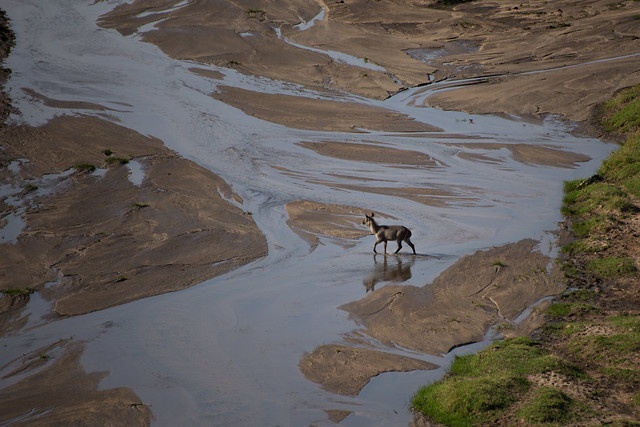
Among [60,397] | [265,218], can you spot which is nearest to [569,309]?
[265,218]

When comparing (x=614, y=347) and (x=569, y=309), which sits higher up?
(x=614, y=347)

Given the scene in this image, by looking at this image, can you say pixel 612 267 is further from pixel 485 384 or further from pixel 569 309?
pixel 485 384

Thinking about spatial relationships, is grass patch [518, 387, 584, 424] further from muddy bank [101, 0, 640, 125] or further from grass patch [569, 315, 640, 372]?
muddy bank [101, 0, 640, 125]

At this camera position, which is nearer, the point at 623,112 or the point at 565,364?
the point at 565,364

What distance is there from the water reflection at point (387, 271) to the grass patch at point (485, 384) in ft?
14.3

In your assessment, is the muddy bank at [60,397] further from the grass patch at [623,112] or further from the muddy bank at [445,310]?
the grass patch at [623,112]

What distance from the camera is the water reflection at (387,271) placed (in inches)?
719

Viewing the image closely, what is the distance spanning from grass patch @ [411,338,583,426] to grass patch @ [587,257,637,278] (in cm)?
412

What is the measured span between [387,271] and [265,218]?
15.8 ft

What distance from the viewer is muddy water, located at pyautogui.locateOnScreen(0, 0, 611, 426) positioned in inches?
538

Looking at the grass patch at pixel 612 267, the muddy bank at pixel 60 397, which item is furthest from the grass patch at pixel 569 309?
the muddy bank at pixel 60 397

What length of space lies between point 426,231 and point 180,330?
818 cm

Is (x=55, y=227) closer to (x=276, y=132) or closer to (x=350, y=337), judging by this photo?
(x=350, y=337)

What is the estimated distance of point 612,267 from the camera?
17.4 m
